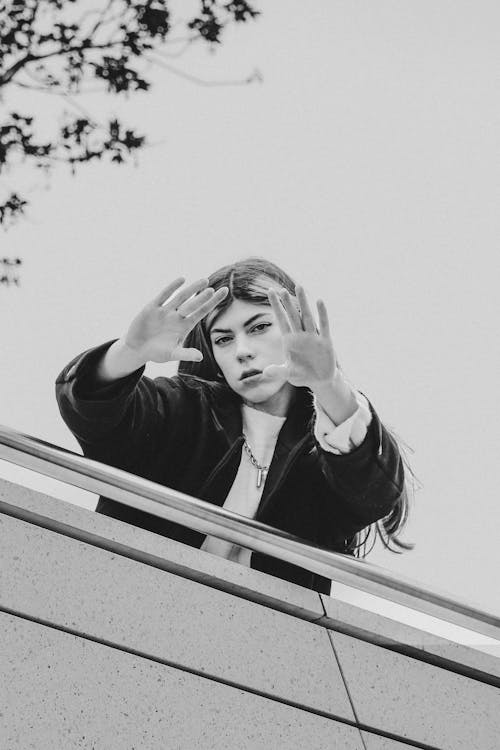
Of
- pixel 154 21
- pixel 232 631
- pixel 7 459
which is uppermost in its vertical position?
pixel 154 21

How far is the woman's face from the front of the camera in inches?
112

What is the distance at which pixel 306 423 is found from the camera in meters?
2.85

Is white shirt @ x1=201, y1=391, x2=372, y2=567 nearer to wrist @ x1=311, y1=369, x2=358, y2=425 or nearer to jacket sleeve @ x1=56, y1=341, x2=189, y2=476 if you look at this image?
wrist @ x1=311, y1=369, x2=358, y2=425

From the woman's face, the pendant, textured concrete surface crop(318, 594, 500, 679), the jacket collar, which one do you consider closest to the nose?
the woman's face

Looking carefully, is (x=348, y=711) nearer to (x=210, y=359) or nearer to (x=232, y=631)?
(x=232, y=631)

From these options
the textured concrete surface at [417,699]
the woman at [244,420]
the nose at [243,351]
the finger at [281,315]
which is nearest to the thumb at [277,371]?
the woman at [244,420]

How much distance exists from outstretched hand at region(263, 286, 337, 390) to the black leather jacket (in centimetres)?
22

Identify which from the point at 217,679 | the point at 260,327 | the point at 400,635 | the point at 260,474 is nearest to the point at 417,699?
the point at 400,635

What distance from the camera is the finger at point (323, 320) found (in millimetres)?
2301

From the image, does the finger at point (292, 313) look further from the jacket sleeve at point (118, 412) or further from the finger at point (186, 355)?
the jacket sleeve at point (118, 412)

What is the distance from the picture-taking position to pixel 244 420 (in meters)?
2.85

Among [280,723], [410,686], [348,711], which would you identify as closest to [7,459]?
[280,723]

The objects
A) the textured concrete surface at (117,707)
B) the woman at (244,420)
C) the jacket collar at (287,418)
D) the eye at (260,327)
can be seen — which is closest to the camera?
the textured concrete surface at (117,707)

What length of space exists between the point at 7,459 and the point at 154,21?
234 cm
